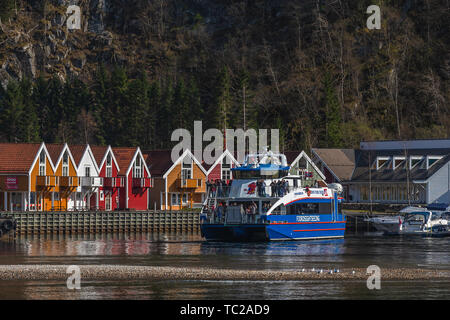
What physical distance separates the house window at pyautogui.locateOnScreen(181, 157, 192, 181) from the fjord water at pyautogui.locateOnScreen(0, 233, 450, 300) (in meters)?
24.0

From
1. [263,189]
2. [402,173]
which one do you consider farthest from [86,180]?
[402,173]

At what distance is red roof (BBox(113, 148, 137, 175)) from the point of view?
99.1m

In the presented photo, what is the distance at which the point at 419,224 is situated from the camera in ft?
248

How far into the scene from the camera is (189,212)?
87.8 metres

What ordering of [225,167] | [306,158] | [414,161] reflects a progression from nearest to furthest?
[225,167] < [306,158] < [414,161]

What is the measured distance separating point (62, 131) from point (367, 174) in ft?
141

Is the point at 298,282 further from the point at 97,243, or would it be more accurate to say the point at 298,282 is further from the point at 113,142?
the point at 113,142

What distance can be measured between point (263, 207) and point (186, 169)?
3941 centimetres

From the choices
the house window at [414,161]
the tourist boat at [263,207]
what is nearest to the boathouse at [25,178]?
the tourist boat at [263,207]

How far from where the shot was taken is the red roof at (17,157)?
8719 centimetres

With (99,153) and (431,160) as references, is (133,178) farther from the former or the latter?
(431,160)

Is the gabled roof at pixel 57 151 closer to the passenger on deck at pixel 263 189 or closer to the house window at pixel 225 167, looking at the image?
the house window at pixel 225 167
